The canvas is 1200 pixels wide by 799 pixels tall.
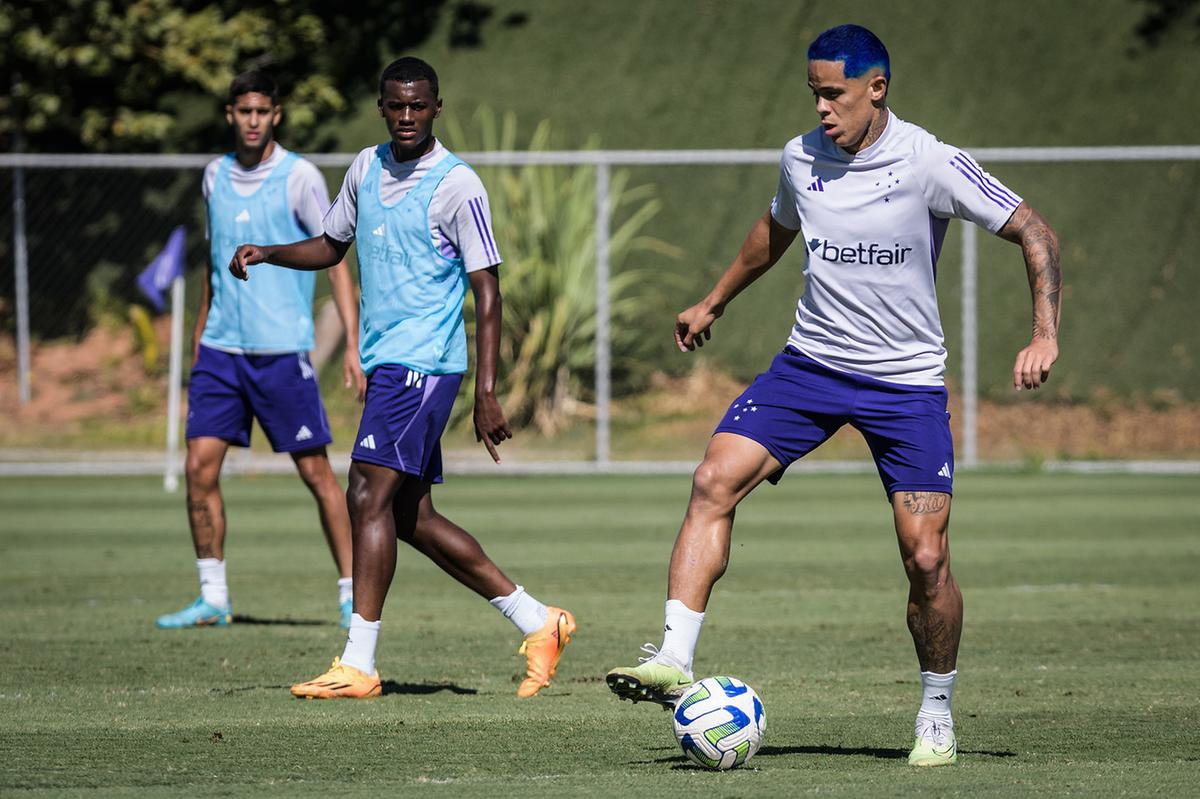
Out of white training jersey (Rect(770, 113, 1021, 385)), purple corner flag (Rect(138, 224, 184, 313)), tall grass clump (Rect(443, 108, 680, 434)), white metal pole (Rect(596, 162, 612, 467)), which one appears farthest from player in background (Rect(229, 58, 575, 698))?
tall grass clump (Rect(443, 108, 680, 434))

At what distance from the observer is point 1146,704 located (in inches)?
249

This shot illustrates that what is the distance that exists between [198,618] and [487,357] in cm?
267

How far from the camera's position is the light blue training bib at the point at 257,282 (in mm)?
8414

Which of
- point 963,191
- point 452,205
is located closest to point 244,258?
point 452,205

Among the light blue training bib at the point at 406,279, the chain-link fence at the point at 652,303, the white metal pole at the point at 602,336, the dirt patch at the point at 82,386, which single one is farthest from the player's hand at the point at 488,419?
the dirt patch at the point at 82,386

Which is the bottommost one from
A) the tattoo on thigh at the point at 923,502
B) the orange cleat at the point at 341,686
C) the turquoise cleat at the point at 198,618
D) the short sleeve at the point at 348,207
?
the turquoise cleat at the point at 198,618

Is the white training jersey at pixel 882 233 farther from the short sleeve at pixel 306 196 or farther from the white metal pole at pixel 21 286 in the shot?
the white metal pole at pixel 21 286

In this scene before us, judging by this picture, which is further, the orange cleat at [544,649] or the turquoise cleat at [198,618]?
the turquoise cleat at [198,618]

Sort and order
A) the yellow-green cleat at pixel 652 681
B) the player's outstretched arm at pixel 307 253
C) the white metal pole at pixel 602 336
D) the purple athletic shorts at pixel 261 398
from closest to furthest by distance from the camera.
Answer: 1. the yellow-green cleat at pixel 652 681
2. the player's outstretched arm at pixel 307 253
3. the purple athletic shorts at pixel 261 398
4. the white metal pole at pixel 602 336

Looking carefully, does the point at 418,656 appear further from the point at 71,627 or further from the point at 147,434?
the point at 147,434

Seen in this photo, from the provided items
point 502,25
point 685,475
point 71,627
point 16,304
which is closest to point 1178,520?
point 685,475

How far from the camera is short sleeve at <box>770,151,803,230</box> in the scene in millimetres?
5652

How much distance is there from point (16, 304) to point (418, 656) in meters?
15.3

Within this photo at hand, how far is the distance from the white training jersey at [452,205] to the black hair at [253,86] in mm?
1911
